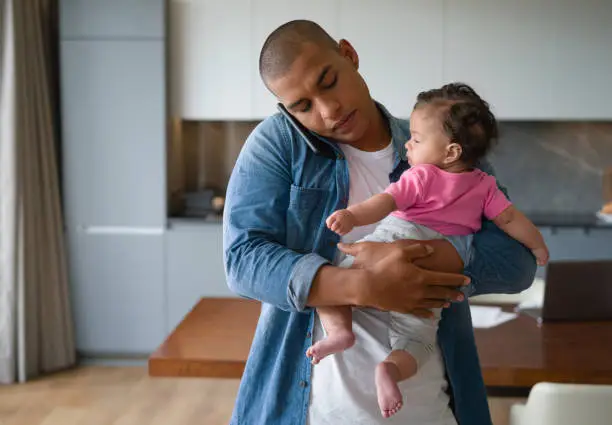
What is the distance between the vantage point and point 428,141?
1247mm

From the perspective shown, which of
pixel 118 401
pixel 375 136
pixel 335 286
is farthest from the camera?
pixel 118 401

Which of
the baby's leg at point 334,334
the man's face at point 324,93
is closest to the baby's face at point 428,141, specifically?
the man's face at point 324,93

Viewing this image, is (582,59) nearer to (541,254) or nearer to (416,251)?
(541,254)

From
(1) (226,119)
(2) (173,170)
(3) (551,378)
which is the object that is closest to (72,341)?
(2) (173,170)

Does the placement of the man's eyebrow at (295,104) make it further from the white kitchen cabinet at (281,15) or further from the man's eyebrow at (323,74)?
the white kitchen cabinet at (281,15)

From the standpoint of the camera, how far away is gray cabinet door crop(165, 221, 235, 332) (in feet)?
14.1

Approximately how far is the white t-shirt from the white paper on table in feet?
3.70

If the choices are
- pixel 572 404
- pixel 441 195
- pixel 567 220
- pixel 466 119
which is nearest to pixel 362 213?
pixel 441 195

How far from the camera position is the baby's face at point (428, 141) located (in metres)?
1.24

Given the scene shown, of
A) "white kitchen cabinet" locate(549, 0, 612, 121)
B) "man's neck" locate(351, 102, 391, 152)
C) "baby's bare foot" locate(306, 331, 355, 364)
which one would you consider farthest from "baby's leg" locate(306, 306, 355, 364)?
"white kitchen cabinet" locate(549, 0, 612, 121)

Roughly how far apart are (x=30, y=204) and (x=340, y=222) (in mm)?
3319

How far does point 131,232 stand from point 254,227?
3.33m

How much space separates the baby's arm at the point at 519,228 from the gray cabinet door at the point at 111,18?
3.35 meters

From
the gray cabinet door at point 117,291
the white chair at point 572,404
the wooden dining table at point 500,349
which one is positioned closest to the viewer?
the white chair at point 572,404
